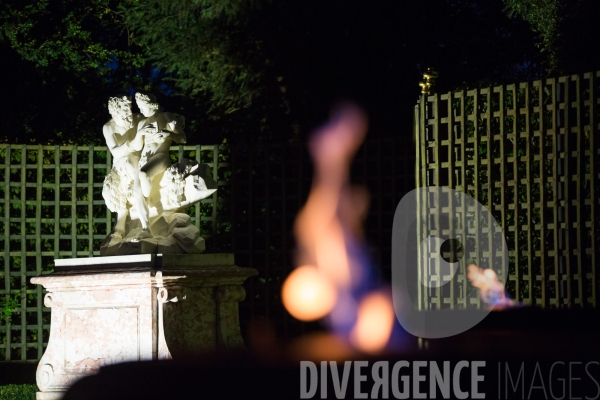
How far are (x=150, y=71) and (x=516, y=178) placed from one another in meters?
12.2

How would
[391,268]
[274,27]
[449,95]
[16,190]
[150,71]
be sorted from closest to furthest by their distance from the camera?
[449,95] → [391,268] → [16,190] → [274,27] → [150,71]

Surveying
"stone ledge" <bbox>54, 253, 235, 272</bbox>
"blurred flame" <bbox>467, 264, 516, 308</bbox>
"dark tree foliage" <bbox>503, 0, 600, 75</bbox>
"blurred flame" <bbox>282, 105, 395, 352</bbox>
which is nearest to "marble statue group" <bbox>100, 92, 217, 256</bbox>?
"stone ledge" <bbox>54, 253, 235, 272</bbox>

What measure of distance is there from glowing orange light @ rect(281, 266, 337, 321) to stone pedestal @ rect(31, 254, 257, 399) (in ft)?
6.70

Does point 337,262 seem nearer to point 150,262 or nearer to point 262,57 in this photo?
point 262,57

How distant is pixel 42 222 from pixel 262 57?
4.91 m

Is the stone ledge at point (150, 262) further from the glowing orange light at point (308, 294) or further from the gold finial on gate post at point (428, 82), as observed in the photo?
the gold finial on gate post at point (428, 82)

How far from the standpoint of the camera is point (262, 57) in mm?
14805

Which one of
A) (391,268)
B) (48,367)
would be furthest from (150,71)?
(48,367)

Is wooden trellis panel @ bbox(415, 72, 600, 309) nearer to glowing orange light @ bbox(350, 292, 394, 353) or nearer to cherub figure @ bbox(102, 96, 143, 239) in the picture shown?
glowing orange light @ bbox(350, 292, 394, 353)

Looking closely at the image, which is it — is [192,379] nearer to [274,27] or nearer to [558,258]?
[558,258]

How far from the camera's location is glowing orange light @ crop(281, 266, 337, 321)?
10.9m

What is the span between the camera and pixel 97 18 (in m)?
18.3

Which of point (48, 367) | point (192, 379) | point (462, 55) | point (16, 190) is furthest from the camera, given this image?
point (462, 55)

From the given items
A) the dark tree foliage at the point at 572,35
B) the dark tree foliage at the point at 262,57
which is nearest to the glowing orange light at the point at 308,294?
the dark tree foliage at the point at 262,57
